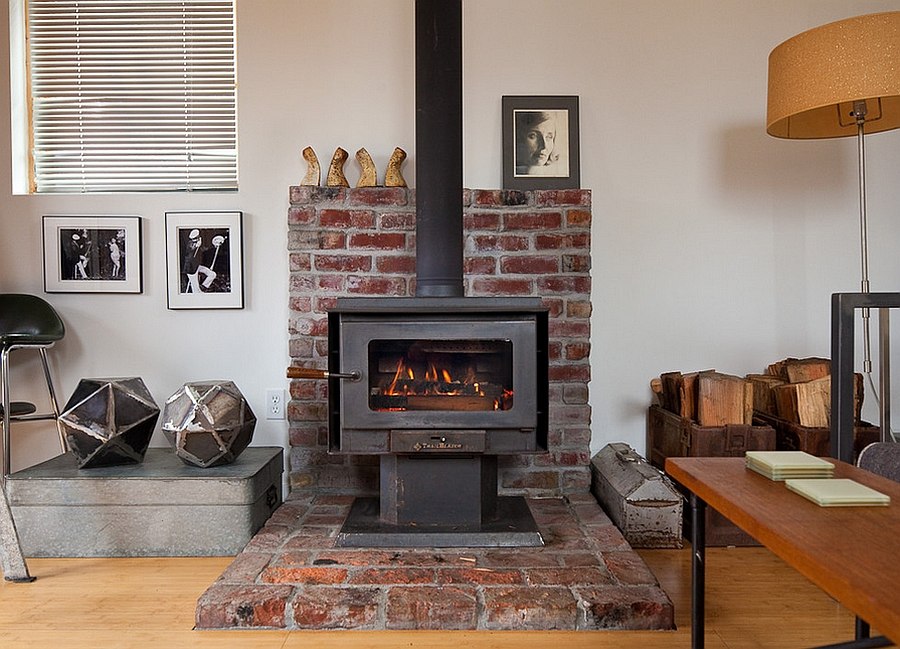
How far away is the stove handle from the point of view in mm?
2100

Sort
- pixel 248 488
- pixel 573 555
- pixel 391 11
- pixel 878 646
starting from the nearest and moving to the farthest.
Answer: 1. pixel 878 646
2. pixel 573 555
3. pixel 248 488
4. pixel 391 11

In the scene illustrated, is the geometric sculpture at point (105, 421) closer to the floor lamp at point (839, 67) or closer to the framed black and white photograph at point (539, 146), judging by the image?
the framed black and white photograph at point (539, 146)

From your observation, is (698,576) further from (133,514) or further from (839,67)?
(133,514)

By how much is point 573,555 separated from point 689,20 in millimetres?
2116

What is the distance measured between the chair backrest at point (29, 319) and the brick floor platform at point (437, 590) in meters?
1.23

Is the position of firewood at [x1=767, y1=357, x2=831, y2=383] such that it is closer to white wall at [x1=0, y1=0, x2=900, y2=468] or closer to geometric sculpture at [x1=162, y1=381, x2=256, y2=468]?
white wall at [x1=0, y1=0, x2=900, y2=468]

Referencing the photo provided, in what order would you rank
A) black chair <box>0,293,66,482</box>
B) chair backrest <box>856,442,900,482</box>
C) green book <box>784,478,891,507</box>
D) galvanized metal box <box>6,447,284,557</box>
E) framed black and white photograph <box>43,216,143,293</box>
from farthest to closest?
framed black and white photograph <box>43,216,143,293</box> < black chair <box>0,293,66,482</box> < galvanized metal box <box>6,447,284,557</box> < chair backrest <box>856,442,900,482</box> < green book <box>784,478,891,507</box>

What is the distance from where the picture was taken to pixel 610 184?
9.12 ft

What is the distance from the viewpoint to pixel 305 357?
272 cm

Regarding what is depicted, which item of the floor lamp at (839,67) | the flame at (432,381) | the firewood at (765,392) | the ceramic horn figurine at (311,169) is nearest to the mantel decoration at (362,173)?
the ceramic horn figurine at (311,169)

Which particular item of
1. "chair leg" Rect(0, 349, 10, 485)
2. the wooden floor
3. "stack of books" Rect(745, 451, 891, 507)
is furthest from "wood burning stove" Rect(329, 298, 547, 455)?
"chair leg" Rect(0, 349, 10, 485)

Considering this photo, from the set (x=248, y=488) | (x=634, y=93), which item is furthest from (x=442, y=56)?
(x=248, y=488)

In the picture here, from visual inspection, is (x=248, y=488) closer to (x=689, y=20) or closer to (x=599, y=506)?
(x=599, y=506)

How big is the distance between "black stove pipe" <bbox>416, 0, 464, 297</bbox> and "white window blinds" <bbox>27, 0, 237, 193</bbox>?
3.14 ft
